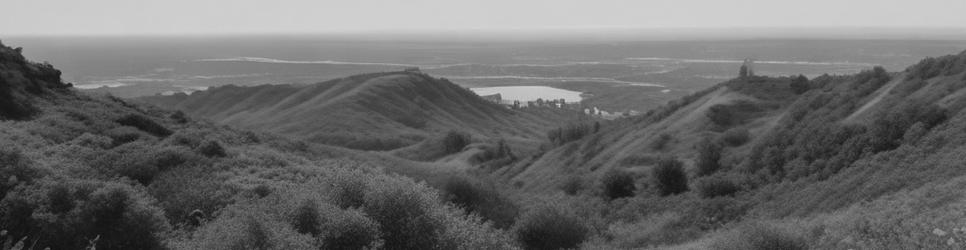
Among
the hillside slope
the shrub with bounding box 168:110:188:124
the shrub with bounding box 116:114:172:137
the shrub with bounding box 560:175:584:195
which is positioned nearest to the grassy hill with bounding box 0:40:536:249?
the shrub with bounding box 116:114:172:137

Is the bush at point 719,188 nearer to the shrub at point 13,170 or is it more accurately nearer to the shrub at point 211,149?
the shrub at point 211,149

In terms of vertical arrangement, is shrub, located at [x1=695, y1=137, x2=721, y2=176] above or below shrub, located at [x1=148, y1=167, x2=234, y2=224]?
below

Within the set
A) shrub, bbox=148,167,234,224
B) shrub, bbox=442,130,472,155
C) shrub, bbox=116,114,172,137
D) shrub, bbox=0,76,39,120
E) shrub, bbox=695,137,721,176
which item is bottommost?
shrub, bbox=442,130,472,155

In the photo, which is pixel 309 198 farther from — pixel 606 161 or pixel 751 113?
pixel 751 113

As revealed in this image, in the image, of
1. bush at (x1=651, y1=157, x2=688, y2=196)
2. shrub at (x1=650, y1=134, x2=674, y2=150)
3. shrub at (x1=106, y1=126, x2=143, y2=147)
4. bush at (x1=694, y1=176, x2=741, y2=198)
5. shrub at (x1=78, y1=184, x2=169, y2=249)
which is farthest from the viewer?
shrub at (x1=650, y1=134, x2=674, y2=150)

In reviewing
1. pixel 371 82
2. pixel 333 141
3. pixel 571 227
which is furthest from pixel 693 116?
pixel 371 82

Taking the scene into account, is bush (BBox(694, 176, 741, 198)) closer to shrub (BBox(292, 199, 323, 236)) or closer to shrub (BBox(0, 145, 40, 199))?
shrub (BBox(292, 199, 323, 236))
